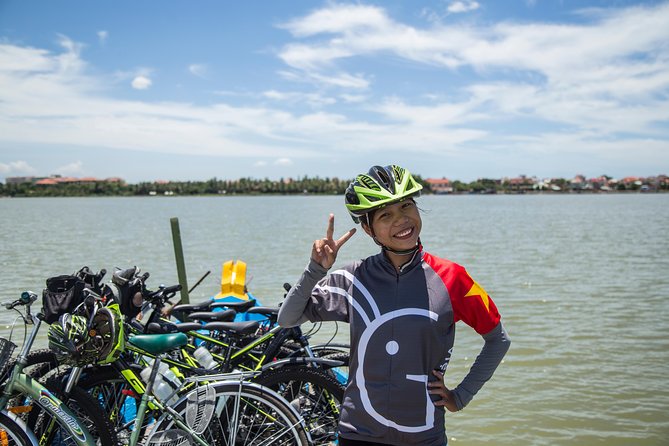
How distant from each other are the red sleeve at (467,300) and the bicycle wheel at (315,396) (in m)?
1.91

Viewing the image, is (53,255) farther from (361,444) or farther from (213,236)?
(361,444)

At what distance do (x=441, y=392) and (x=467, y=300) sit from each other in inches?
15.7

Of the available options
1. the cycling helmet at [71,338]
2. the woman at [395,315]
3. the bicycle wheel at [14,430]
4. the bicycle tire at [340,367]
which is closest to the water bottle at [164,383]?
the cycling helmet at [71,338]

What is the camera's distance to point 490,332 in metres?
2.59

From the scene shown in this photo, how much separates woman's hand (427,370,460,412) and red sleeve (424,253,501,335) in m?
0.26

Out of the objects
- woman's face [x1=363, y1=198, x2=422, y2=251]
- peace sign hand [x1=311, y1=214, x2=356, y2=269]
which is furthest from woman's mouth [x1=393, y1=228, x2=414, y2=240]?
peace sign hand [x1=311, y1=214, x2=356, y2=269]

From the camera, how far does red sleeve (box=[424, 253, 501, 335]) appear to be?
8.27 ft

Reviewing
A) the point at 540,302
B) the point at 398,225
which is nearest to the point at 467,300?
the point at 398,225

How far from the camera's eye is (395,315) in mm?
2518

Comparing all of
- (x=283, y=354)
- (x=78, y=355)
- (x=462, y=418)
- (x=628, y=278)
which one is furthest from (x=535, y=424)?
(x=628, y=278)

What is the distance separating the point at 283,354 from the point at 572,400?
502cm

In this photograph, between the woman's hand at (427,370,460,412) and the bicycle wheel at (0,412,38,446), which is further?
the bicycle wheel at (0,412,38,446)

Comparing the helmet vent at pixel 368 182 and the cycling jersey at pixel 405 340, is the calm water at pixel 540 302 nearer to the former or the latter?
the helmet vent at pixel 368 182

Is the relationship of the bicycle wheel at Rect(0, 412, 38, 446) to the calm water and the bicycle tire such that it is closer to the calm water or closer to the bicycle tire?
the bicycle tire
